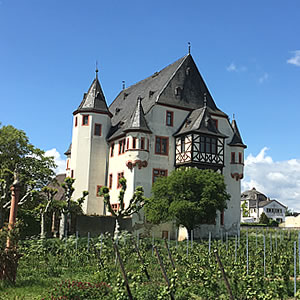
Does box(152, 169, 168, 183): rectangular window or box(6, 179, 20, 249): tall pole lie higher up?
box(152, 169, 168, 183): rectangular window

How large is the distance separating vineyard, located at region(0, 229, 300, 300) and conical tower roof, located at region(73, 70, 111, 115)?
1578cm

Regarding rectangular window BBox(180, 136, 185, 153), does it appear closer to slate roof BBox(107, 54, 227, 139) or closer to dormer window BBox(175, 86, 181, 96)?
slate roof BBox(107, 54, 227, 139)

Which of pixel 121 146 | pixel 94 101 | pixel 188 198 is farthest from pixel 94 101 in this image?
pixel 188 198

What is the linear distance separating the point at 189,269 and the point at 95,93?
1032 inches

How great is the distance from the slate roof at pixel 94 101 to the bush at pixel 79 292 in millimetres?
27429

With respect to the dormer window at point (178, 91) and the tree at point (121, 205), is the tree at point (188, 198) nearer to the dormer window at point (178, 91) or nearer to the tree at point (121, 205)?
the tree at point (121, 205)

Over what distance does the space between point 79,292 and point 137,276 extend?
275 centimetres

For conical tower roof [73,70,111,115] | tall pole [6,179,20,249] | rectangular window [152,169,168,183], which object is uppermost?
conical tower roof [73,70,111,115]

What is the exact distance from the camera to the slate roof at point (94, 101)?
38.9 meters

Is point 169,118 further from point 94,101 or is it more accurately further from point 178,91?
point 94,101

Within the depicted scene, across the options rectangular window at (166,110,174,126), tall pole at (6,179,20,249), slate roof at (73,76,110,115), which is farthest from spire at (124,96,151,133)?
tall pole at (6,179,20,249)

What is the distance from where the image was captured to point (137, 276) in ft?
46.2

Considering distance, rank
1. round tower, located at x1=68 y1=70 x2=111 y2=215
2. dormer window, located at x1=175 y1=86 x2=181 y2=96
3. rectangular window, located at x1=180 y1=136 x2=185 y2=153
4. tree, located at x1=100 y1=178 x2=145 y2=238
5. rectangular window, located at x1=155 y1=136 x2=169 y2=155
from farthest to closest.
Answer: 1. dormer window, located at x1=175 y1=86 x2=181 y2=96
2. round tower, located at x1=68 y1=70 x2=111 y2=215
3. rectangular window, located at x1=155 y1=136 x2=169 y2=155
4. rectangular window, located at x1=180 y1=136 x2=185 y2=153
5. tree, located at x1=100 y1=178 x2=145 y2=238

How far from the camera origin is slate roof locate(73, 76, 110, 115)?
1532 inches
